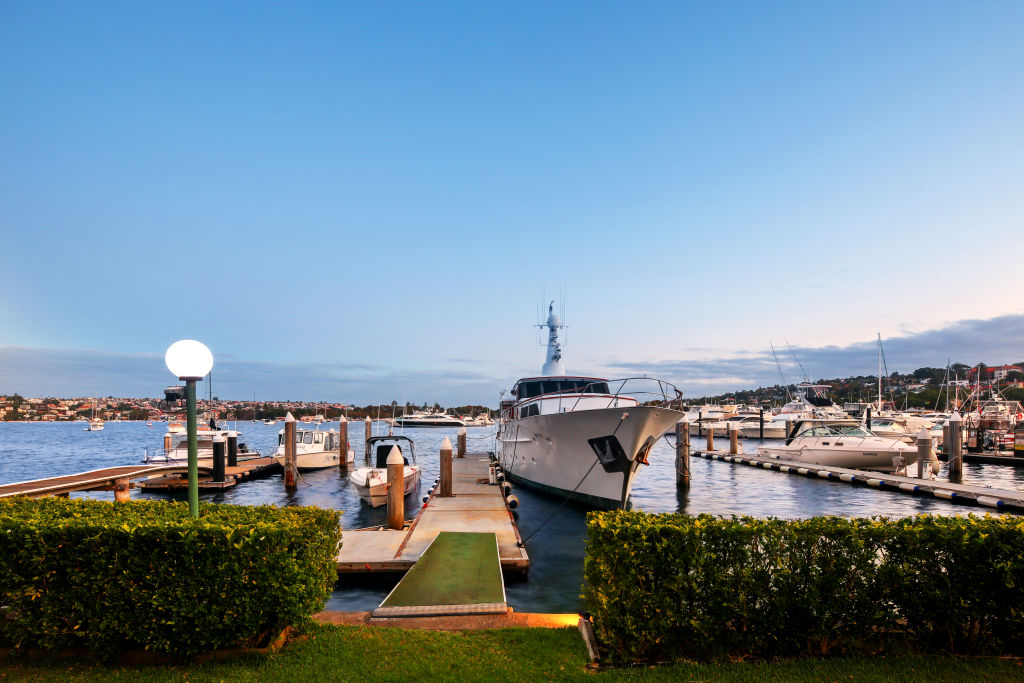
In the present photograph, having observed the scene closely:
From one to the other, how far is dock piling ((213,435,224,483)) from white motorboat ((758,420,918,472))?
31.4m

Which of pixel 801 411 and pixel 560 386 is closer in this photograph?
pixel 560 386

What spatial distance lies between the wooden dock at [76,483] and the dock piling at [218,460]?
2551mm

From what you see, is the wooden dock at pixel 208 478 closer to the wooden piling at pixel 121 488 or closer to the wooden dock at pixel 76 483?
the wooden dock at pixel 76 483

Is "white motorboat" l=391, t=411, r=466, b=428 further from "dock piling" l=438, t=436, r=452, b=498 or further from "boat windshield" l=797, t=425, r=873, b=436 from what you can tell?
"dock piling" l=438, t=436, r=452, b=498

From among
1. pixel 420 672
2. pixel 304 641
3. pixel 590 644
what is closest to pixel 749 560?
pixel 590 644

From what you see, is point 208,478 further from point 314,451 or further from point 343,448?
point 343,448

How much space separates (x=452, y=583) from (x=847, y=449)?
2882cm

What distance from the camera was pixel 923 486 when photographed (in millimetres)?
20922

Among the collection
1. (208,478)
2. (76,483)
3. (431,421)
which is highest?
(76,483)

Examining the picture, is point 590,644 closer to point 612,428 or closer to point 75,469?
point 612,428

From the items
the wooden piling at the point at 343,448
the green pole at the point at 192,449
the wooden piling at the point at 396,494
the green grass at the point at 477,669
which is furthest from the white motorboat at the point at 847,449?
the green pole at the point at 192,449

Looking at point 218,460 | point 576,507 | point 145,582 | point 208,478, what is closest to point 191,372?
point 145,582

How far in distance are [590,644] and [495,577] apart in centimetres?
390

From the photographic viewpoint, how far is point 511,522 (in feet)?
45.6
